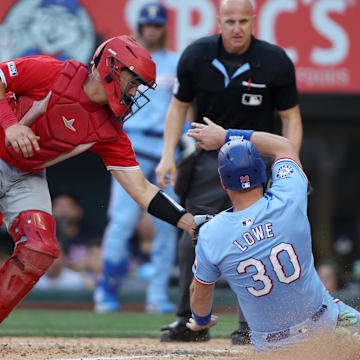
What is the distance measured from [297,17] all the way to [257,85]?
169 inches

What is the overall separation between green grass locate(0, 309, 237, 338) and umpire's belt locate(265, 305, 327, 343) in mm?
2216

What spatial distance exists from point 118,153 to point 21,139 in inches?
28.4

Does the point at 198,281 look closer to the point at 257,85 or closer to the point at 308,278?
the point at 308,278

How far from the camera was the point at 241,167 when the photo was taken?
3.84 metres

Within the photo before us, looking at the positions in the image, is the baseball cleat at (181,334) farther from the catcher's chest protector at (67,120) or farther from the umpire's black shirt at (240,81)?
the catcher's chest protector at (67,120)

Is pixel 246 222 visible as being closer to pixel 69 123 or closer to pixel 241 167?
pixel 241 167

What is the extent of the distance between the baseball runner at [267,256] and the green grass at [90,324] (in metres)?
2.25

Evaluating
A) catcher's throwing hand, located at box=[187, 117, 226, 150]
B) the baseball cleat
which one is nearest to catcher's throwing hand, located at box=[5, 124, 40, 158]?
catcher's throwing hand, located at box=[187, 117, 226, 150]

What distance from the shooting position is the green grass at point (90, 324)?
249 inches

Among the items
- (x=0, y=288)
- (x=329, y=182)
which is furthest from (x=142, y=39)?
(x=329, y=182)

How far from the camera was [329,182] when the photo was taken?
12.6m

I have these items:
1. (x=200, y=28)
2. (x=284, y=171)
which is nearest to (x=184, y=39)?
(x=200, y=28)

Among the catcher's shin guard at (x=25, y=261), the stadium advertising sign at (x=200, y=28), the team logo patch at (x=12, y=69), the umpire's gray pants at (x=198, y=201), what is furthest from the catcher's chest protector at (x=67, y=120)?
the stadium advertising sign at (x=200, y=28)

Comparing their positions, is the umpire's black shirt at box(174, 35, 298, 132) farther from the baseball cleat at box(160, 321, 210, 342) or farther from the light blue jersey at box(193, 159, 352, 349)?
the light blue jersey at box(193, 159, 352, 349)
